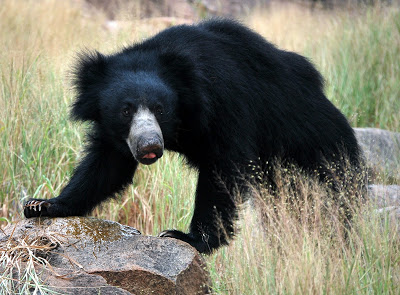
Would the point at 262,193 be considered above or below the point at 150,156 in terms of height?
below

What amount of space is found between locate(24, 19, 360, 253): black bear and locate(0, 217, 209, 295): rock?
224 mm

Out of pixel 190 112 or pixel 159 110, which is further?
pixel 190 112

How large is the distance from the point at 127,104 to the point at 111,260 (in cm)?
90

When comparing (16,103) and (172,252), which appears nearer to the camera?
(172,252)

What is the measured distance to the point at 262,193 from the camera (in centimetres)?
372

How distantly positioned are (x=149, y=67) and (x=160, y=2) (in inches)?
471

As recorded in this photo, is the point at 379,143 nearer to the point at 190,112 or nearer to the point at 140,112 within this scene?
the point at 190,112

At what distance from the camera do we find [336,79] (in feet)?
25.0

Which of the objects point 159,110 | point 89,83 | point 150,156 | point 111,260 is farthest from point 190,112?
point 111,260

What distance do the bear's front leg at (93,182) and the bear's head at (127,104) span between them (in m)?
0.15

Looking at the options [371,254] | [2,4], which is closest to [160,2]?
[2,4]

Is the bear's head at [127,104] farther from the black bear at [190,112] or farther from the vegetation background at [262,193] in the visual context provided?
the vegetation background at [262,193]

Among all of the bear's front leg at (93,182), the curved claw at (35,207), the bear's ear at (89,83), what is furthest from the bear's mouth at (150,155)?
the curved claw at (35,207)

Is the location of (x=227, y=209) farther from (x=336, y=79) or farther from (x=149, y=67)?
(x=336, y=79)
